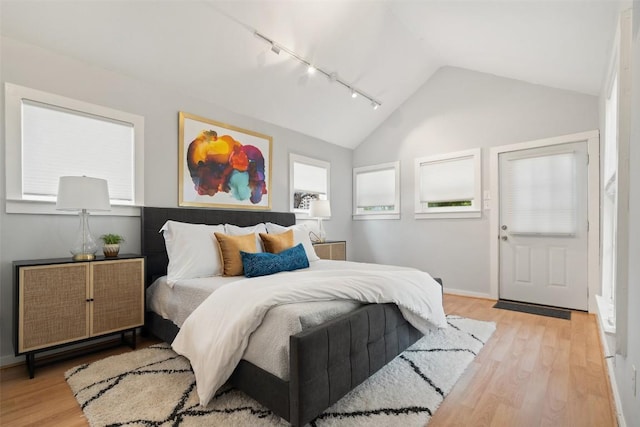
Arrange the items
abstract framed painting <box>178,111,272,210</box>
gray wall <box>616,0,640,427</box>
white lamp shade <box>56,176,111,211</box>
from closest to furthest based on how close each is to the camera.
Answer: gray wall <box>616,0,640,427</box>
white lamp shade <box>56,176,111,211</box>
abstract framed painting <box>178,111,272,210</box>

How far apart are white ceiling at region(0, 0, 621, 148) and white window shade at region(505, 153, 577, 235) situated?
2.93 ft

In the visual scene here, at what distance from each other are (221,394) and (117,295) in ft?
4.27

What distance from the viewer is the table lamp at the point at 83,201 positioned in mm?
2254

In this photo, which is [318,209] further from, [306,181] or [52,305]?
[52,305]

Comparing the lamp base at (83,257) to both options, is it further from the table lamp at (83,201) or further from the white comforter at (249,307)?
the white comforter at (249,307)

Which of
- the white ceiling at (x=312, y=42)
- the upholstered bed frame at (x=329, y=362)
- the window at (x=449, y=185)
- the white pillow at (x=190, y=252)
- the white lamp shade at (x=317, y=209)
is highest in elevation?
the white ceiling at (x=312, y=42)

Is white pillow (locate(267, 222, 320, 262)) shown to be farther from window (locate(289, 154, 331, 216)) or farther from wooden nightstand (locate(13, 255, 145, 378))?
wooden nightstand (locate(13, 255, 145, 378))

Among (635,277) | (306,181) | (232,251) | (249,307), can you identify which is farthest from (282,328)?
(306,181)

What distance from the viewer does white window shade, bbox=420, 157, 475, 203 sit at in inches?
171

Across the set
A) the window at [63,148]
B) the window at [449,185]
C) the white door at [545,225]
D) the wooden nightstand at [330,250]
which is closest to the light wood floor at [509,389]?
the white door at [545,225]

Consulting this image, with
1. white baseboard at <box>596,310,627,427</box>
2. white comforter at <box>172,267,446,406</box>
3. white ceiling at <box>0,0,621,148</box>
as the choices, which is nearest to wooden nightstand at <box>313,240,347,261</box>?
white ceiling at <box>0,0,621,148</box>

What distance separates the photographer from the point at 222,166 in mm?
3604

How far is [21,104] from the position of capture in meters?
2.32

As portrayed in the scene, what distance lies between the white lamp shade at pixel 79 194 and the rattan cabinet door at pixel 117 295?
18.0 inches
